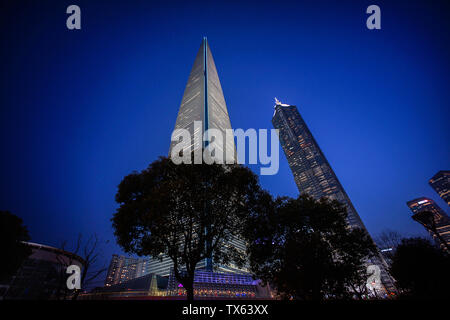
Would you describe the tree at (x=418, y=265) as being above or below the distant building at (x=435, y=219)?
below

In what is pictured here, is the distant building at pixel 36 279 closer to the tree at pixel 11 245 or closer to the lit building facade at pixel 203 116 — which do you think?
the tree at pixel 11 245

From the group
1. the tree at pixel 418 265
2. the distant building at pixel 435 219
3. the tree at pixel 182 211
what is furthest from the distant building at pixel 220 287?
the tree at pixel 182 211

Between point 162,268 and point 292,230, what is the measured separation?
393 ft

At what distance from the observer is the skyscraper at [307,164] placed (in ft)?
367

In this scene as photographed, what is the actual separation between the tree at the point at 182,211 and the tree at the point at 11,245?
24.0m

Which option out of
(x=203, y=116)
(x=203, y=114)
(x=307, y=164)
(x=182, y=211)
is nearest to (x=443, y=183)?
(x=307, y=164)

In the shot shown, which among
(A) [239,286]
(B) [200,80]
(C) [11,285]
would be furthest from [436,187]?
(C) [11,285]

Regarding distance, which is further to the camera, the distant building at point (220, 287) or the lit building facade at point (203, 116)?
the lit building facade at point (203, 116)

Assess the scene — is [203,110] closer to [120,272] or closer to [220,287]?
[220,287]

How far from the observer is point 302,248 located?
1579 cm

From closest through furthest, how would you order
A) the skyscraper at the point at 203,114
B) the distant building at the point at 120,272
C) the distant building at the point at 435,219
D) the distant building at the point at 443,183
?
1. the distant building at the point at 435,219
2. the skyscraper at the point at 203,114
3. the distant building at the point at 120,272
4. the distant building at the point at 443,183

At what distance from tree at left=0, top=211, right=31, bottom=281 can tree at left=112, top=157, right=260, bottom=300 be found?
23978 millimetres
